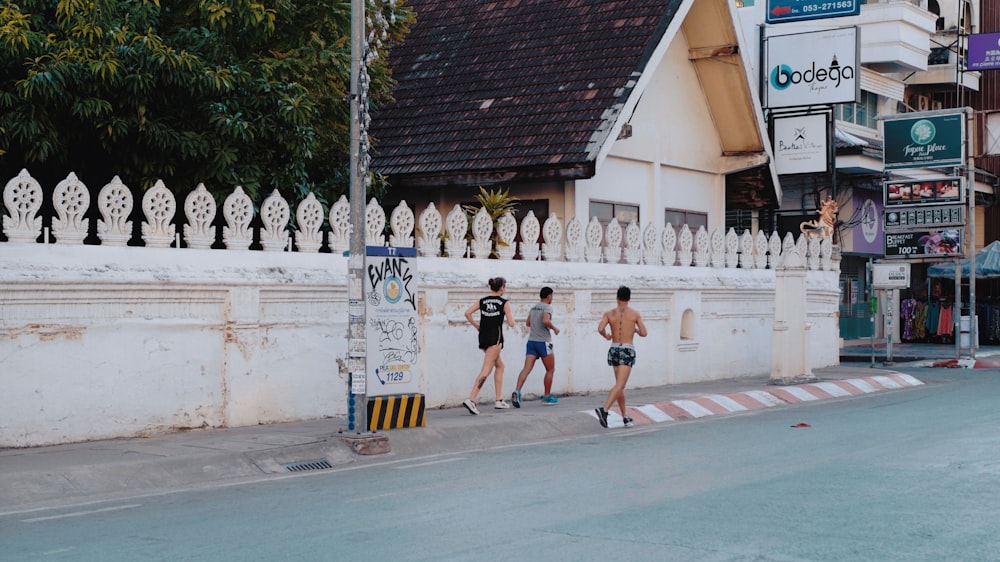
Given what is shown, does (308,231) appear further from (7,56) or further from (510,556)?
(510,556)

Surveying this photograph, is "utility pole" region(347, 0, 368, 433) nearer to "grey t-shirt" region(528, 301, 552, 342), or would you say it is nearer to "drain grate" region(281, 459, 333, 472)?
"drain grate" region(281, 459, 333, 472)

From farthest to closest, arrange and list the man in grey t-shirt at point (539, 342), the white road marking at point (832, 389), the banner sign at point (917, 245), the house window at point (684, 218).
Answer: the banner sign at point (917, 245)
the house window at point (684, 218)
the white road marking at point (832, 389)
the man in grey t-shirt at point (539, 342)

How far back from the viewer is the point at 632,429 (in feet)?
52.5

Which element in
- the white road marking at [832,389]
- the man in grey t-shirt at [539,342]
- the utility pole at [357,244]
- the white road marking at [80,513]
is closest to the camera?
the white road marking at [80,513]

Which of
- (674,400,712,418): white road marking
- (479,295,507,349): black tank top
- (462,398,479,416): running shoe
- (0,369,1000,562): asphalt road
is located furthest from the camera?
(674,400,712,418): white road marking

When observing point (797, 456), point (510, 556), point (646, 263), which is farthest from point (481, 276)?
point (510, 556)

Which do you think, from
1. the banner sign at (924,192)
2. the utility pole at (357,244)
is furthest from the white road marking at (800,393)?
the banner sign at (924,192)

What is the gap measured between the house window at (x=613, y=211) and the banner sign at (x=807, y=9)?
8.00 metres

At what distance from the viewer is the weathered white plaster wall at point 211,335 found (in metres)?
12.4

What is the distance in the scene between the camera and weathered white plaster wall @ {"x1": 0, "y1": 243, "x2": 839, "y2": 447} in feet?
40.8

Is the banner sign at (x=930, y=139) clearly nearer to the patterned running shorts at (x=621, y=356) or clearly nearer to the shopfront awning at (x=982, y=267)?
the shopfront awning at (x=982, y=267)

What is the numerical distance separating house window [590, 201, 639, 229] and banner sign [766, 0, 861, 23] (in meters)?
8.00

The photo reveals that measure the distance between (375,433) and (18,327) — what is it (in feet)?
12.1

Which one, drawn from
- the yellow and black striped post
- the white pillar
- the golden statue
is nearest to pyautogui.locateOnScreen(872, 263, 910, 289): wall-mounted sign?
the golden statue
